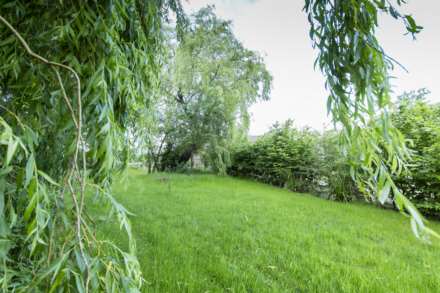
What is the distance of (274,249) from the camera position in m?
2.18

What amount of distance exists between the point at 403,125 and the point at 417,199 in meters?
1.38

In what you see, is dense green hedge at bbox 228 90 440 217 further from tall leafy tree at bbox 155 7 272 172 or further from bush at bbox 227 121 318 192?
tall leafy tree at bbox 155 7 272 172

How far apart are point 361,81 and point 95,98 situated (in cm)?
85

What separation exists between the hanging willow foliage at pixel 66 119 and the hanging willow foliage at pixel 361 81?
0.73m

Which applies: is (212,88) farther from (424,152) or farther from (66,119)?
(66,119)

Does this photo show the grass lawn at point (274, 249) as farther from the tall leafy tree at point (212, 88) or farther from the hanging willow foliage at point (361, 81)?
the tall leafy tree at point (212, 88)

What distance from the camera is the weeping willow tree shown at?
623 mm

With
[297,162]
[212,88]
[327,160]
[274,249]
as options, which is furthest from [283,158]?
[274,249]

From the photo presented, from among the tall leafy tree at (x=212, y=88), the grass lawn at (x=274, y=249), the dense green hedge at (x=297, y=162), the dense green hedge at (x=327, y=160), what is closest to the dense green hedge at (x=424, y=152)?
the dense green hedge at (x=327, y=160)

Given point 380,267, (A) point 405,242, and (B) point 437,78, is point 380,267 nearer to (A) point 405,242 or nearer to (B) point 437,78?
(A) point 405,242

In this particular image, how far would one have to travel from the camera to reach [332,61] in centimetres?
79

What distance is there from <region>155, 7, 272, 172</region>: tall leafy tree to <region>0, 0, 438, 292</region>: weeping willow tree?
14.9 feet

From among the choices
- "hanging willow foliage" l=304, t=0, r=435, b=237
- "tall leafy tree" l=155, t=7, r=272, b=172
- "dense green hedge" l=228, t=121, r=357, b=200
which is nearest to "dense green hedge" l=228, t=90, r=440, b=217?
"dense green hedge" l=228, t=121, r=357, b=200

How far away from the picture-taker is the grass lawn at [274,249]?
1567 mm
